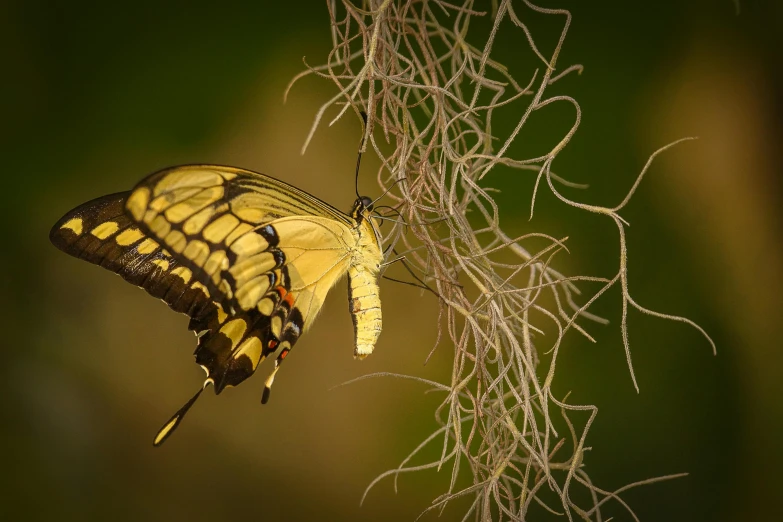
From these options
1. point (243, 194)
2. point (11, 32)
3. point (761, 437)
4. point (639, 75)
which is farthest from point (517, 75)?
point (11, 32)

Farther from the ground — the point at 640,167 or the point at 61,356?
the point at 640,167

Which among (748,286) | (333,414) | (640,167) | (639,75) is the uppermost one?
(639,75)

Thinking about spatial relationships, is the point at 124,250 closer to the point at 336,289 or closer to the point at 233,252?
the point at 233,252

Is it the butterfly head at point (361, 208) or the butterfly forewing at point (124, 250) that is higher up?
the butterfly head at point (361, 208)

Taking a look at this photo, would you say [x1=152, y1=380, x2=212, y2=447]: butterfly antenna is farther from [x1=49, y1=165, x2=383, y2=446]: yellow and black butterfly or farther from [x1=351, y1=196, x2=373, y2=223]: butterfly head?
[x1=351, y1=196, x2=373, y2=223]: butterfly head

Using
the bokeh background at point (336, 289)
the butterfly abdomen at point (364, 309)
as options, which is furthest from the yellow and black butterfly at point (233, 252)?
the bokeh background at point (336, 289)

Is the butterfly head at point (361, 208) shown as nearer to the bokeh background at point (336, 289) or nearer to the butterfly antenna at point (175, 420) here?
the butterfly antenna at point (175, 420)

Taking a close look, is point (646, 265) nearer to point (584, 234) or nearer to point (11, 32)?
point (584, 234)

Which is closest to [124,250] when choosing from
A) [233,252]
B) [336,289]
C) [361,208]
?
[233,252]

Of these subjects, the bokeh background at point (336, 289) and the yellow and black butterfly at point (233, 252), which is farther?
the bokeh background at point (336, 289)
